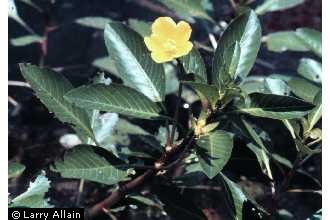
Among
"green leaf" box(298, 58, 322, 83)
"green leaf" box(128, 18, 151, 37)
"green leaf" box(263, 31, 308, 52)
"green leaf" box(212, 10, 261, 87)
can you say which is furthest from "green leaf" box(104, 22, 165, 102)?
"green leaf" box(263, 31, 308, 52)

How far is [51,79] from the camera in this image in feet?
4.14

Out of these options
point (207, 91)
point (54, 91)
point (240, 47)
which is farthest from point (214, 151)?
point (54, 91)

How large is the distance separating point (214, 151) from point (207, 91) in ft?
0.45

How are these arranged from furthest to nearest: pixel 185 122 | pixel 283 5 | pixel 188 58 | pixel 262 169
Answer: pixel 283 5 < pixel 185 122 < pixel 262 169 < pixel 188 58

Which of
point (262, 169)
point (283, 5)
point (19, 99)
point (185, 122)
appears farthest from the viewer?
point (19, 99)

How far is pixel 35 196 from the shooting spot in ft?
4.42

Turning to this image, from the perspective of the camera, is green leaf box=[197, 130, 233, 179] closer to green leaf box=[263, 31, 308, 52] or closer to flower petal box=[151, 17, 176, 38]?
flower petal box=[151, 17, 176, 38]

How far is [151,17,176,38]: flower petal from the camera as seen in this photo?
1.12 meters

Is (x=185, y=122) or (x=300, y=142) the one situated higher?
(x=300, y=142)

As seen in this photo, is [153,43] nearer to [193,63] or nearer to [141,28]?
[193,63]

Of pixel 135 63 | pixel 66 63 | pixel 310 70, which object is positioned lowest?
pixel 66 63
